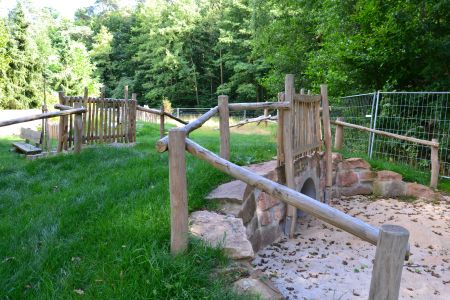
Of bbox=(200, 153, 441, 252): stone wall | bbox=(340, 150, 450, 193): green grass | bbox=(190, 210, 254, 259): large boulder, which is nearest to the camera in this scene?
bbox=(190, 210, 254, 259): large boulder

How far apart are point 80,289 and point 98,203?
1641 mm

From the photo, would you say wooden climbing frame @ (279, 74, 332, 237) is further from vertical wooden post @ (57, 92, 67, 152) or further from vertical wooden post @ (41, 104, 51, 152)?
→ vertical wooden post @ (41, 104, 51, 152)

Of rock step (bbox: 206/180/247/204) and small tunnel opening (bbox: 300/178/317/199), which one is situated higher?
rock step (bbox: 206/180/247/204)

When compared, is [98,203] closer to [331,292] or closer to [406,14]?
[331,292]

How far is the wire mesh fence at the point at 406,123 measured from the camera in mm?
8500

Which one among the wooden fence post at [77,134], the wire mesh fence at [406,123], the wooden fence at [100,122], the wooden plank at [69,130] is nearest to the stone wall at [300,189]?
the wire mesh fence at [406,123]

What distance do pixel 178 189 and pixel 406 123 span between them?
310 inches

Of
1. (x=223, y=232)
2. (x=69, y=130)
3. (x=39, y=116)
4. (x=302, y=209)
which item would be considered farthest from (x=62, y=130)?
(x=302, y=209)

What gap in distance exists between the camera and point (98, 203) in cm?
419

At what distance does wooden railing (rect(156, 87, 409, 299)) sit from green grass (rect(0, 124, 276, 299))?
0.28 metres

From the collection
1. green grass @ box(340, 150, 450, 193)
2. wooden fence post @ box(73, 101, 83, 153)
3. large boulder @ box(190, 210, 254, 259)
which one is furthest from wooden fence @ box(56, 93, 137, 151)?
green grass @ box(340, 150, 450, 193)

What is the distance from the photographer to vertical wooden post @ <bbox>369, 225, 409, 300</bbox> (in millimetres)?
1792

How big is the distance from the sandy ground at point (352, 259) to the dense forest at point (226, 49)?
4489 mm

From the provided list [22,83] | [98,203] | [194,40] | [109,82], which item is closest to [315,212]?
[98,203]
